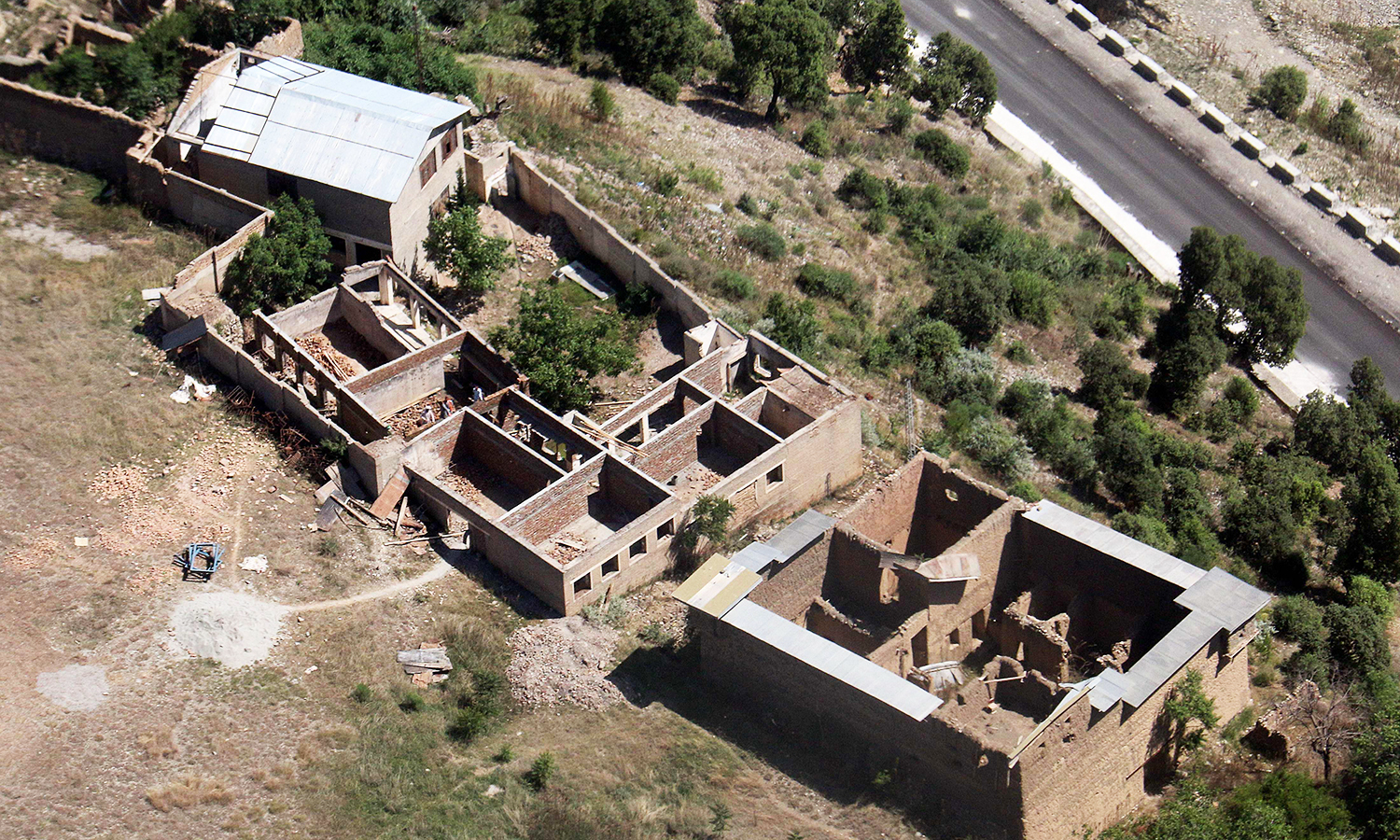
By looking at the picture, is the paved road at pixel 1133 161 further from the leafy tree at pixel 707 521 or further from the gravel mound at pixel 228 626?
the gravel mound at pixel 228 626

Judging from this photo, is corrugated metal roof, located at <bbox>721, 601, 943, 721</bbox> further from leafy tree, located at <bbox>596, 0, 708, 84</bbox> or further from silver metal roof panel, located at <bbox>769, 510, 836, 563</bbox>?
leafy tree, located at <bbox>596, 0, 708, 84</bbox>

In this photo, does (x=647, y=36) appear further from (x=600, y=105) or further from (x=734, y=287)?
(x=734, y=287)

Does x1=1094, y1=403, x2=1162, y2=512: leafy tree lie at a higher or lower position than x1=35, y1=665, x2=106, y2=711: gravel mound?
higher

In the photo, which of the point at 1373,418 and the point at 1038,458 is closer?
the point at 1038,458

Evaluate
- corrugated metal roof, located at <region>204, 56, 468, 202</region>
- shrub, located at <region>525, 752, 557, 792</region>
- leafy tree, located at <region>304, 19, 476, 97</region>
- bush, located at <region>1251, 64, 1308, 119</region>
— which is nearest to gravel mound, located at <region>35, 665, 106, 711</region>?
shrub, located at <region>525, 752, 557, 792</region>

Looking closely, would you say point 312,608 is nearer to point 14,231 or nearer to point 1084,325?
point 14,231

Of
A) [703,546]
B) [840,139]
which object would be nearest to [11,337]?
[703,546]

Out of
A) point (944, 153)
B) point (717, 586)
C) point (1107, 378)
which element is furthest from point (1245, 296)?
point (717, 586)
